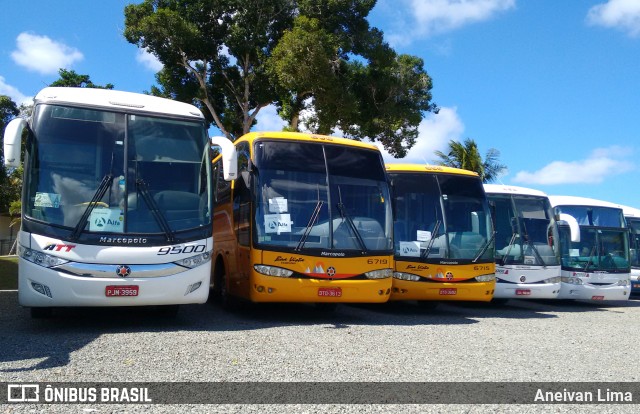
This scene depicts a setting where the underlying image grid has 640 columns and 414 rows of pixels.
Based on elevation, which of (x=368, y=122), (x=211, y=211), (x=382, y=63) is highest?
(x=382, y=63)

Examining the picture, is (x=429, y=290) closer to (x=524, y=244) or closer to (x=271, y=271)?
(x=271, y=271)

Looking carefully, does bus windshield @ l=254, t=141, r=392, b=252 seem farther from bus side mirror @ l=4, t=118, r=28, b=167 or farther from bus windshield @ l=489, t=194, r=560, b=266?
bus windshield @ l=489, t=194, r=560, b=266

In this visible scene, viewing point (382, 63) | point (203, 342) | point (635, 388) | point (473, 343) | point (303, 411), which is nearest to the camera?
point (303, 411)

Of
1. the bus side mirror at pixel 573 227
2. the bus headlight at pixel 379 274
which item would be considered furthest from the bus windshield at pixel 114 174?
the bus side mirror at pixel 573 227

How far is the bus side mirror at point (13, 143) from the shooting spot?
8555 millimetres

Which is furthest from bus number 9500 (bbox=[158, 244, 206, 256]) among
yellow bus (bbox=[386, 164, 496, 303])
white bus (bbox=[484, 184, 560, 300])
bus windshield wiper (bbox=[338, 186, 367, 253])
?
white bus (bbox=[484, 184, 560, 300])

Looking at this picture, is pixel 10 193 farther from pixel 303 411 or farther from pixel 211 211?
pixel 303 411

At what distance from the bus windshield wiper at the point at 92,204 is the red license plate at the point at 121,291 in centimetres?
81

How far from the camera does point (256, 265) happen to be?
10188mm

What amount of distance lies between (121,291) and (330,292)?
329 cm

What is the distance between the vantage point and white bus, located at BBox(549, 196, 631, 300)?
16.5 meters

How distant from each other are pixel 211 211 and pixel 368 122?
555 inches

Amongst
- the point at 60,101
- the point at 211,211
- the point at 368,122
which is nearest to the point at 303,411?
the point at 211,211

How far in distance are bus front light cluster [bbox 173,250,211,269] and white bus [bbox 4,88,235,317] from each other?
0.01m
